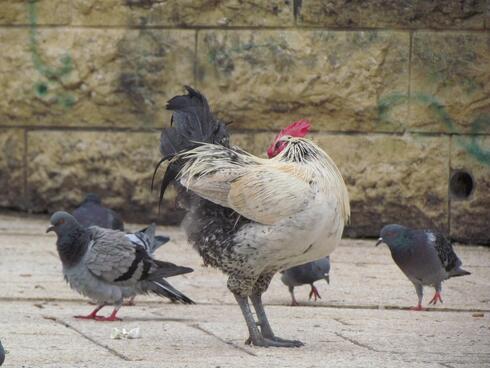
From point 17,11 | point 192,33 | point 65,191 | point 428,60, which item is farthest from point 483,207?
point 17,11

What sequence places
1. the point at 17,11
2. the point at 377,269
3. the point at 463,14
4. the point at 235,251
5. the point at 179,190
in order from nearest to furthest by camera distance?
1. the point at 235,251
2. the point at 179,190
3. the point at 377,269
4. the point at 463,14
5. the point at 17,11

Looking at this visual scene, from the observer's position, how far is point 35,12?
10.2 meters

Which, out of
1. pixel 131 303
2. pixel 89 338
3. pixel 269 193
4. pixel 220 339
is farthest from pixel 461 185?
pixel 89 338

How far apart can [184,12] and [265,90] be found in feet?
3.29

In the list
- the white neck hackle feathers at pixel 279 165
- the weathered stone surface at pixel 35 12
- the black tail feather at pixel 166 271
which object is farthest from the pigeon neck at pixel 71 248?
the weathered stone surface at pixel 35 12

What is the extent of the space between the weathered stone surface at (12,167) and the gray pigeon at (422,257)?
4060 millimetres

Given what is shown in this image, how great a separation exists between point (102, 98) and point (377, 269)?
10.1ft

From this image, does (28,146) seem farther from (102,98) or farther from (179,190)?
(179,190)

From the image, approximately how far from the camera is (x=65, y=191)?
408 inches

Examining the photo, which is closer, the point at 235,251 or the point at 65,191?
the point at 235,251

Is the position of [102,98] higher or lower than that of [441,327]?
higher

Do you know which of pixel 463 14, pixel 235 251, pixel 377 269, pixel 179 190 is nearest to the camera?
pixel 235 251

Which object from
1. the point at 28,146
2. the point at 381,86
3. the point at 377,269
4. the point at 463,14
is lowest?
the point at 377,269

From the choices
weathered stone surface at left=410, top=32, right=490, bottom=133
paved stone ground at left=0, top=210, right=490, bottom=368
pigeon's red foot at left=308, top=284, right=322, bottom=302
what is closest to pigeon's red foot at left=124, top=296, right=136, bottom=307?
paved stone ground at left=0, top=210, right=490, bottom=368
